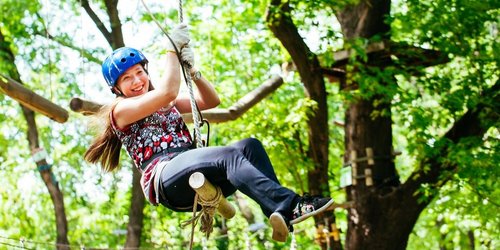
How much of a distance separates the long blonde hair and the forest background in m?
1.62

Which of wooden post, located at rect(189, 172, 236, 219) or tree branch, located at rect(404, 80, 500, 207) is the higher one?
tree branch, located at rect(404, 80, 500, 207)

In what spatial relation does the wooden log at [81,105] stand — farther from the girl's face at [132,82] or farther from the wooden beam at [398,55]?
the wooden beam at [398,55]

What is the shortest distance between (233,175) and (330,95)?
20.7ft

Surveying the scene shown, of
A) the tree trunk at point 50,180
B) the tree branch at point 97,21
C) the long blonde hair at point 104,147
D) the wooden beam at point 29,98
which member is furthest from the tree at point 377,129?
the long blonde hair at point 104,147

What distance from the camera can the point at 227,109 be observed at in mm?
6988

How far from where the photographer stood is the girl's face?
3.89 m

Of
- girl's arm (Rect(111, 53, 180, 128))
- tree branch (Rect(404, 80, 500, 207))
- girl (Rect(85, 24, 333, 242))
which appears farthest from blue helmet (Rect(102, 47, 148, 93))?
tree branch (Rect(404, 80, 500, 207))

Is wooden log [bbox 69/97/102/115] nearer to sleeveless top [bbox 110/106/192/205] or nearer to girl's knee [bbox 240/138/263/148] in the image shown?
sleeveless top [bbox 110/106/192/205]

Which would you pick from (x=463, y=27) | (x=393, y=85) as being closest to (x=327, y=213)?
(x=393, y=85)

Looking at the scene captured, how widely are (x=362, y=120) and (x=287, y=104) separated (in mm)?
1511

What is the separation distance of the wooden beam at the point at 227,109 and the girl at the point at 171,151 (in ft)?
4.81

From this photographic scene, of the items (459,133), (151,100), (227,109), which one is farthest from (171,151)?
(459,133)

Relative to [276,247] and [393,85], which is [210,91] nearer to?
[393,85]

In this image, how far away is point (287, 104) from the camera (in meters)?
10.3
